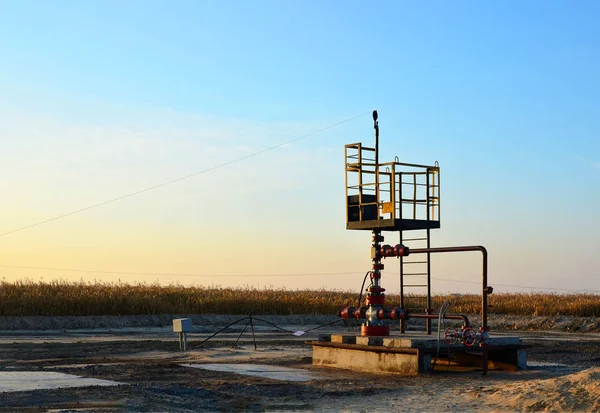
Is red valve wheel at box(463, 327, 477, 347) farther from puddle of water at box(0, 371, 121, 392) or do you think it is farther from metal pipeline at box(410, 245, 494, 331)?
puddle of water at box(0, 371, 121, 392)

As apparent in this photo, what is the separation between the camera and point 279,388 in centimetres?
1527

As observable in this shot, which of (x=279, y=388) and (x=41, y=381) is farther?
(x=41, y=381)

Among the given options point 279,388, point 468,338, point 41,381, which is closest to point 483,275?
point 468,338

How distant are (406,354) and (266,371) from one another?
116 inches

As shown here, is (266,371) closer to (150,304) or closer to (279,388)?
(279,388)

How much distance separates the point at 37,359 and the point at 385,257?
933cm

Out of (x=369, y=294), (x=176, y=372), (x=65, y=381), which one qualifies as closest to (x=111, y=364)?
(x=176, y=372)

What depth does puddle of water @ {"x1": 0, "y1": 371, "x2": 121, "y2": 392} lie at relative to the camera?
14641 millimetres

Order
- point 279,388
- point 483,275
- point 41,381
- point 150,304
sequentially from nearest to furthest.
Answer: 1. point 279,388
2. point 41,381
3. point 483,275
4. point 150,304

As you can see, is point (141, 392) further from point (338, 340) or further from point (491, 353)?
point (491, 353)

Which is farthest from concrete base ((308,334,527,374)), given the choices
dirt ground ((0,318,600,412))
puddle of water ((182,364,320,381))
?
puddle of water ((182,364,320,381))

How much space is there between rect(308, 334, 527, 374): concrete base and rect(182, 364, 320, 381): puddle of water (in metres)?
1.19

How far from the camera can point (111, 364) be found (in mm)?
19750

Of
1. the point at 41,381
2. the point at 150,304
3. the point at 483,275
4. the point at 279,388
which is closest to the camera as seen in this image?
the point at 279,388
